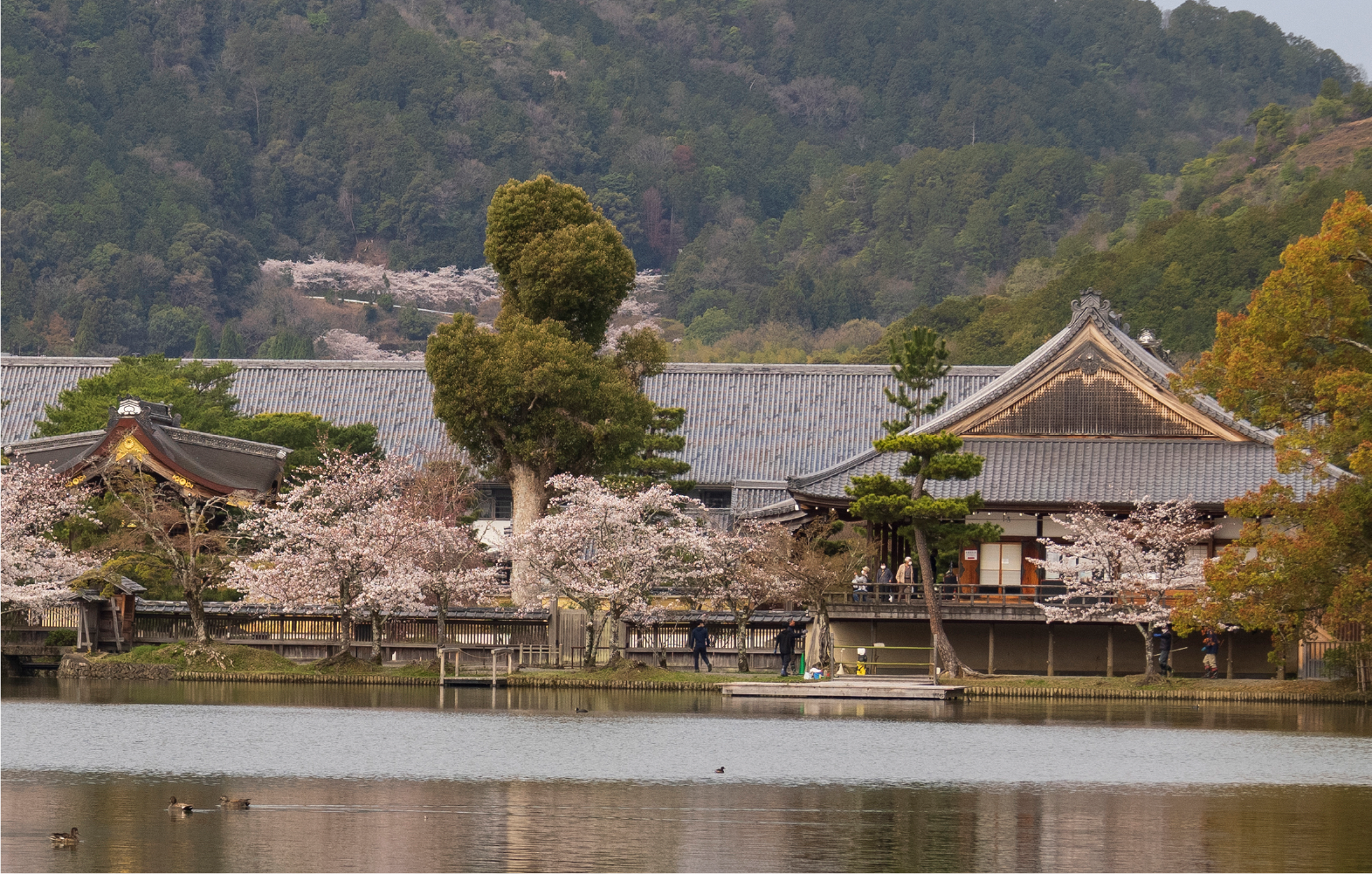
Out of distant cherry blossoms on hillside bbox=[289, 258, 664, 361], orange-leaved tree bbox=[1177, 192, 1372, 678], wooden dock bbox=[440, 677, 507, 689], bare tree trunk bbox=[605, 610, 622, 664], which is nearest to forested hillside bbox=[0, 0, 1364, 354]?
distant cherry blossoms on hillside bbox=[289, 258, 664, 361]

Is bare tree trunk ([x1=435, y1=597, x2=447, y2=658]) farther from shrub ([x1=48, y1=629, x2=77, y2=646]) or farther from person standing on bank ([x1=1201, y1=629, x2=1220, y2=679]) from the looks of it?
person standing on bank ([x1=1201, y1=629, x2=1220, y2=679])

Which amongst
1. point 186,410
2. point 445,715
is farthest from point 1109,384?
point 186,410

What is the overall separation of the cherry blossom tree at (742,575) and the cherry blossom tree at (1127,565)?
5.64 m

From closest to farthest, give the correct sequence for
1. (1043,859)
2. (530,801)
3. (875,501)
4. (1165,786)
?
(1043,859) < (530,801) < (1165,786) < (875,501)

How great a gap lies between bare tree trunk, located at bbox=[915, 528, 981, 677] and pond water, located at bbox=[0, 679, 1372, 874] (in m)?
5.03

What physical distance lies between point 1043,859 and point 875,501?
20.3 metres

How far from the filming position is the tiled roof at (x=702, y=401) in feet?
199

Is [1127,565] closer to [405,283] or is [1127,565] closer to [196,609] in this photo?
[196,609]

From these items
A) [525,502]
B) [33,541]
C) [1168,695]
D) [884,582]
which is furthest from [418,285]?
[1168,695]

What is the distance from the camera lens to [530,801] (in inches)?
846

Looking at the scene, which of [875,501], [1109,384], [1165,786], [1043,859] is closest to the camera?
[1043,859]

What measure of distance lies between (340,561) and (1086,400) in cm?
1832

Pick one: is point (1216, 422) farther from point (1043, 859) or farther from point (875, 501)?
point (1043, 859)

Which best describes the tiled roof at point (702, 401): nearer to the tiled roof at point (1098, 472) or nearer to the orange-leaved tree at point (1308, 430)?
the tiled roof at point (1098, 472)
